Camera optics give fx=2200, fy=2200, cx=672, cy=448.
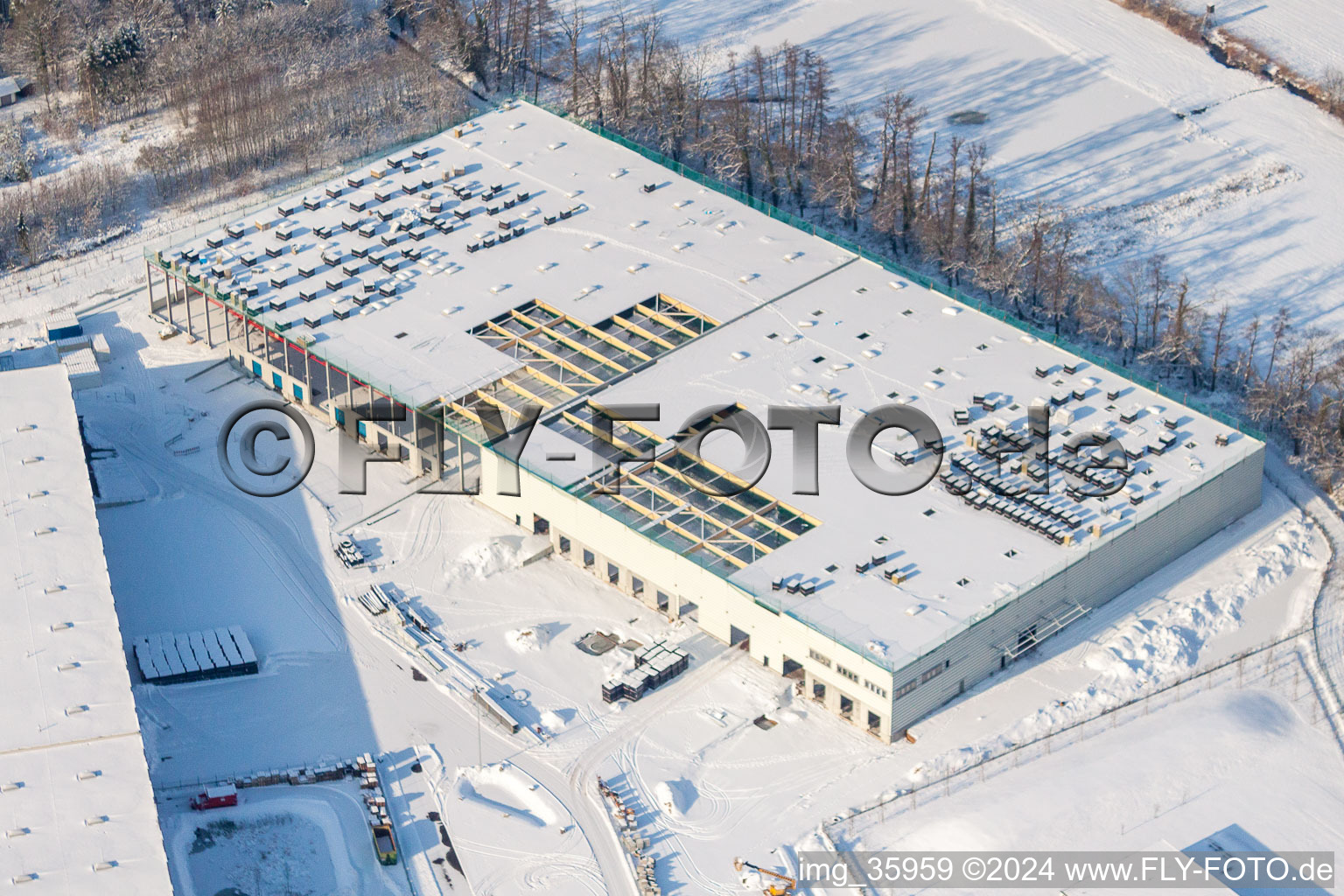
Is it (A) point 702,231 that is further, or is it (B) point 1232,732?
(A) point 702,231

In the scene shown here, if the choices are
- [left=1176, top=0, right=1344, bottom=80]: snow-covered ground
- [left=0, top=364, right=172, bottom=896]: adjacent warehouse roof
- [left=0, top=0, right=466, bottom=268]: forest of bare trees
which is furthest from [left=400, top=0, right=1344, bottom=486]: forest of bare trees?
[left=0, top=364, right=172, bottom=896]: adjacent warehouse roof

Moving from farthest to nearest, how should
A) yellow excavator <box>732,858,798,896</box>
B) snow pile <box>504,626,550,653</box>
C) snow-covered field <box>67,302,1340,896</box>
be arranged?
snow pile <box>504,626,550,653</box> < snow-covered field <box>67,302,1340,896</box> < yellow excavator <box>732,858,798,896</box>

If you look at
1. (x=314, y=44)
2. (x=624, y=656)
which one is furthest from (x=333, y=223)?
(x=624, y=656)

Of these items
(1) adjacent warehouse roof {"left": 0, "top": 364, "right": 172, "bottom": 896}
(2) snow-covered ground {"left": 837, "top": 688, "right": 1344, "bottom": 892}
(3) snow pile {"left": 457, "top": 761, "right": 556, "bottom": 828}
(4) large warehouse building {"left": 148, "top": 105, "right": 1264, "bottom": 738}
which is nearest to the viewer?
(1) adjacent warehouse roof {"left": 0, "top": 364, "right": 172, "bottom": 896}

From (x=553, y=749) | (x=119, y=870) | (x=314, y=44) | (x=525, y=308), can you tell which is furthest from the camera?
(x=314, y=44)

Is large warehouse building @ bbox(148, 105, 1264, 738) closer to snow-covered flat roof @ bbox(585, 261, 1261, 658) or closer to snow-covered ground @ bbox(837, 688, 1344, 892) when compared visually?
snow-covered flat roof @ bbox(585, 261, 1261, 658)

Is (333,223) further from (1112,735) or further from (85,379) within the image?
(1112,735)

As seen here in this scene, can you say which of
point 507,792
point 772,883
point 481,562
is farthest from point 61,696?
point 772,883
